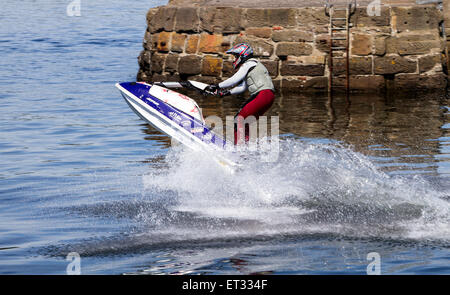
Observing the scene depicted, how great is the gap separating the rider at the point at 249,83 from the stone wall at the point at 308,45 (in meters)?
6.07

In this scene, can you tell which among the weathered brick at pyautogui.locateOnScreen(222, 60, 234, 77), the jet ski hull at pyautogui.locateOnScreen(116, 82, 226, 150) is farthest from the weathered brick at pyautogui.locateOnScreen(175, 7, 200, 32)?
the jet ski hull at pyautogui.locateOnScreen(116, 82, 226, 150)

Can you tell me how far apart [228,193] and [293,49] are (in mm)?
7528

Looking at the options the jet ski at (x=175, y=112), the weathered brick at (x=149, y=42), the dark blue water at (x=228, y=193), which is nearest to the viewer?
the dark blue water at (x=228, y=193)

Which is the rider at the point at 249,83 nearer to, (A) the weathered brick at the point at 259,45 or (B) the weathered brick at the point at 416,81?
(A) the weathered brick at the point at 259,45

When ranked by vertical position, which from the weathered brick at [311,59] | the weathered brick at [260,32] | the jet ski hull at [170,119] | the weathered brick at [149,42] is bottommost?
the jet ski hull at [170,119]

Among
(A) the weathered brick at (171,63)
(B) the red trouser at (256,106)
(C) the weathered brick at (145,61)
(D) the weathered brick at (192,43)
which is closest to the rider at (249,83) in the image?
(B) the red trouser at (256,106)

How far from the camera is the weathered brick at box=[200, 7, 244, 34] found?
16297 mm

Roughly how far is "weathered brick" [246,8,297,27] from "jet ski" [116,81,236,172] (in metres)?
6.15

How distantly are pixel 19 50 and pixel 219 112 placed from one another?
12.6m

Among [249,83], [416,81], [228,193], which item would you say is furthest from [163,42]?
[228,193]

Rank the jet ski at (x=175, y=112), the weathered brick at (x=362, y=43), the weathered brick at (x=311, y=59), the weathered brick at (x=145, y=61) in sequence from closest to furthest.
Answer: the jet ski at (x=175, y=112) < the weathered brick at (x=362, y=43) < the weathered brick at (x=311, y=59) < the weathered brick at (x=145, y=61)

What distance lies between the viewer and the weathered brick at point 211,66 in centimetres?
1648
